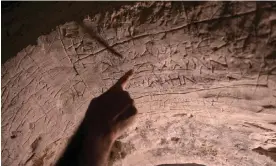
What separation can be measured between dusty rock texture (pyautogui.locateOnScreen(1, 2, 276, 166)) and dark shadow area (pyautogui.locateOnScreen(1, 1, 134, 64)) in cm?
3

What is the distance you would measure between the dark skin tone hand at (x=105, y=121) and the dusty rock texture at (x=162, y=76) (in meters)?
0.06

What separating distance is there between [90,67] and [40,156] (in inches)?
25.9

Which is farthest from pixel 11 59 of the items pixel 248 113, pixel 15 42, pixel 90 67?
pixel 248 113

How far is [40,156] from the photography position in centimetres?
200

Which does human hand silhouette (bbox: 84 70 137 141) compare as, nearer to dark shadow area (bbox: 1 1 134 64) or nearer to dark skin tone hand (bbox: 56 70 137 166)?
dark skin tone hand (bbox: 56 70 137 166)

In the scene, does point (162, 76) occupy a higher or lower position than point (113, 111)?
higher

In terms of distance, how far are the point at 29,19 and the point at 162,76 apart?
0.66 meters

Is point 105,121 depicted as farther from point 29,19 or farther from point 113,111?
point 29,19

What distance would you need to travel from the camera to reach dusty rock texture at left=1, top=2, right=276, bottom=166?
1.39 m

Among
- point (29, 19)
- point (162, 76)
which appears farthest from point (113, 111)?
point (29, 19)

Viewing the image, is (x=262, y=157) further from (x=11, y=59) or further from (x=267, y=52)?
(x=11, y=59)

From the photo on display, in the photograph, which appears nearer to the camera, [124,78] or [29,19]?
[29,19]

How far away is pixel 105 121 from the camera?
5.89 ft

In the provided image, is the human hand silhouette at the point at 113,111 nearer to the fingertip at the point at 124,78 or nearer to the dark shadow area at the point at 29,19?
Answer: the fingertip at the point at 124,78
